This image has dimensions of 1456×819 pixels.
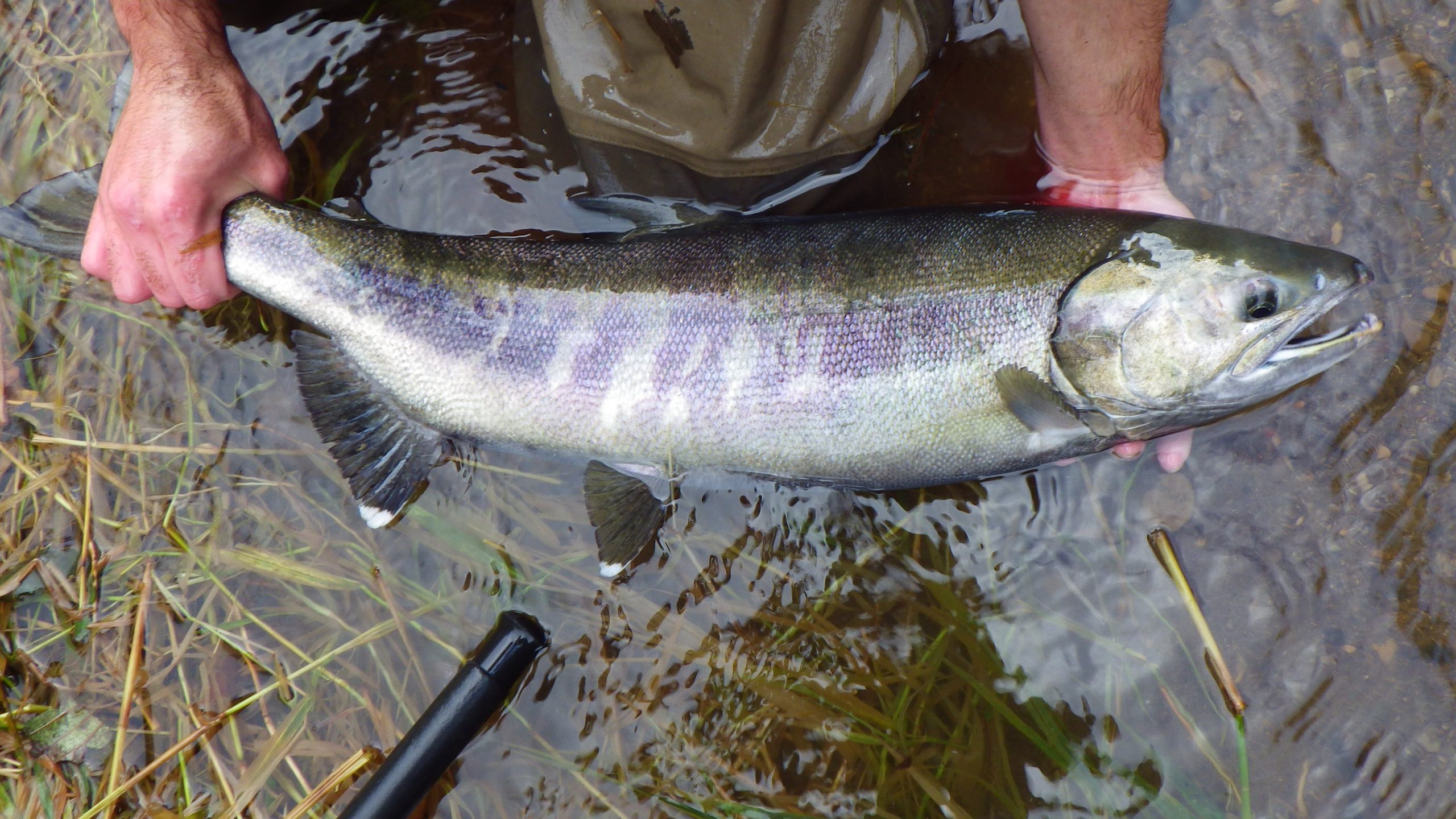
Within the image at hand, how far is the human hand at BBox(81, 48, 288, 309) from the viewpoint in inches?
95.6

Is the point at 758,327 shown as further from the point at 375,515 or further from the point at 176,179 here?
the point at 176,179

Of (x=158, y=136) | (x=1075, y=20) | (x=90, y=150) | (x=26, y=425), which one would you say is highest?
Result: (x=1075, y=20)

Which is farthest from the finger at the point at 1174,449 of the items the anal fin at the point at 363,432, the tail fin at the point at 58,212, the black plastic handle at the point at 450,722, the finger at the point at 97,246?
the tail fin at the point at 58,212

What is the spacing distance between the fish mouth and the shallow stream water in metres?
0.52

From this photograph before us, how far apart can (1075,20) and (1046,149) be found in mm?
508

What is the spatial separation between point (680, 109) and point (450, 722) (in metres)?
1.93

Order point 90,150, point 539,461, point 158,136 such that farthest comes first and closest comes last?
1. point 90,150
2. point 539,461
3. point 158,136

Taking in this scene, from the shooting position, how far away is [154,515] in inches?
115

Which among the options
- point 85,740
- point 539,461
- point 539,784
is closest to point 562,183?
point 539,461

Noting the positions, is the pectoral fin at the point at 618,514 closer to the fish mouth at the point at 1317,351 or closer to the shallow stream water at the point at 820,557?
the shallow stream water at the point at 820,557

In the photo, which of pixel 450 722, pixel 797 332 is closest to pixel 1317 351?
pixel 797 332

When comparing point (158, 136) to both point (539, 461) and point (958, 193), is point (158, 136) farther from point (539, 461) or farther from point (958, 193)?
point (958, 193)

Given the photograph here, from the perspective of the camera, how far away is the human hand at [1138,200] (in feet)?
8.81

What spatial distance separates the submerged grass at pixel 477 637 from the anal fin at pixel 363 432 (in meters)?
0.20
